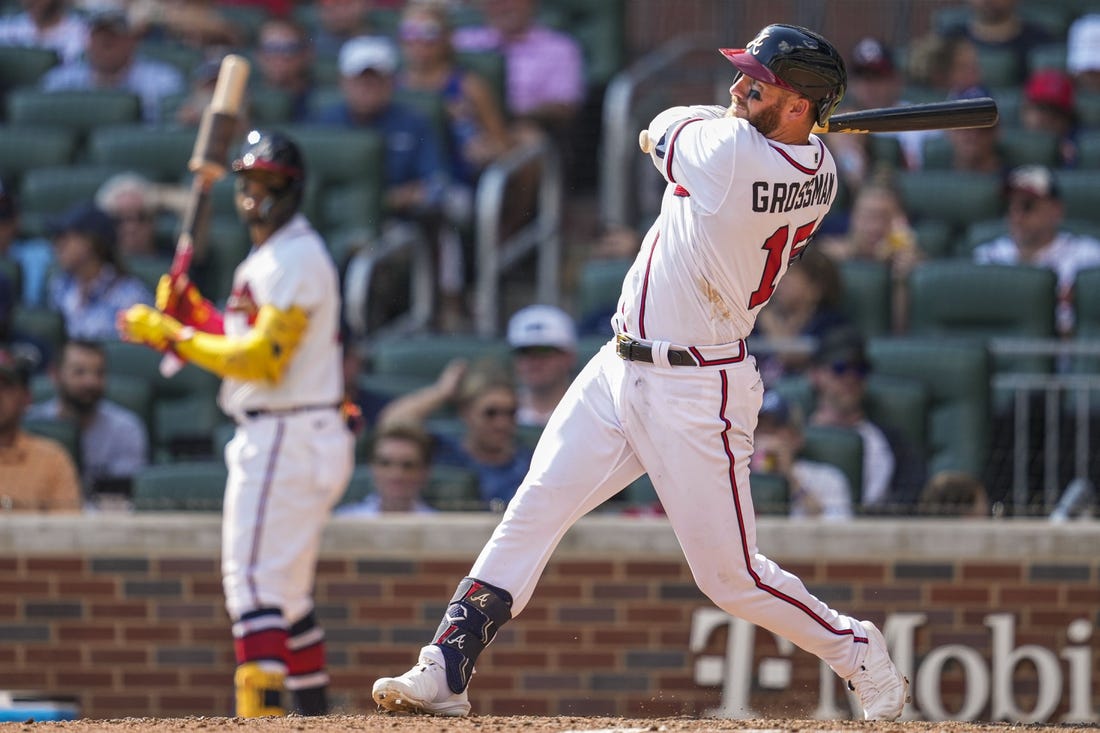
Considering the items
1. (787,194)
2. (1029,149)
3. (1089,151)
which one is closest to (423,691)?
Result: (787,194)

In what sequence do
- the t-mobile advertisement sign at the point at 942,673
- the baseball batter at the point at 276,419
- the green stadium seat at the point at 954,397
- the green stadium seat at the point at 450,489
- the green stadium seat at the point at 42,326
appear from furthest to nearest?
the green stadium seat at the point at 42,326
the green stadium seat at the point at 954,397
the green stadium seat at the point at 450,489
the t-mobile advertisement sign at the point at 942,673
the baseball batter at the point at 276,419

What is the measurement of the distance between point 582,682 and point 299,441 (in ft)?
4.74

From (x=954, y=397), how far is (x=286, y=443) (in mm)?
2687

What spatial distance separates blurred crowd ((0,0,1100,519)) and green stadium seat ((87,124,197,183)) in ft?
0.05

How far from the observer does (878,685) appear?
15.9ft

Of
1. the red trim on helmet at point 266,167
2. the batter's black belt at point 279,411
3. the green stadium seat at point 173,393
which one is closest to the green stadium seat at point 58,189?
the green stadium seat at point 173,393

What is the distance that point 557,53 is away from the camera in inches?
388

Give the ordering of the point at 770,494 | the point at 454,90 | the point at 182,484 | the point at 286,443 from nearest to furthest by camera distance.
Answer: the point at 286,443 → the point at 770,494 → the point at 182,484 → the point at 454,90

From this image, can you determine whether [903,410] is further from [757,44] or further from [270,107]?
[270,107]

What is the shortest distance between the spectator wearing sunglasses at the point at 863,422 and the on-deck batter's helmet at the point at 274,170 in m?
2.15

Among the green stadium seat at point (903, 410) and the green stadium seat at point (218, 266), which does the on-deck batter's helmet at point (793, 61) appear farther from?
the green stadium seat at point (218, 266)

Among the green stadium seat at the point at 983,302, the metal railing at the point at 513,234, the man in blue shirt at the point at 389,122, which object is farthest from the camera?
the man in blue shirt at the point at 389,122

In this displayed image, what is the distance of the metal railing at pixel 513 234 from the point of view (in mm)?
8781

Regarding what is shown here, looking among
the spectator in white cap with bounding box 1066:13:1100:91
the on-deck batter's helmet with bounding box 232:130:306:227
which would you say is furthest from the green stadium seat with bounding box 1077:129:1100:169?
the on-deck batter's helmet with bounding box 232:130:306:227
